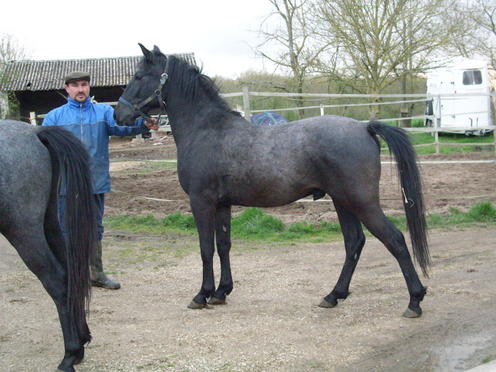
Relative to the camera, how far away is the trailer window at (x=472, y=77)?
20203 mm

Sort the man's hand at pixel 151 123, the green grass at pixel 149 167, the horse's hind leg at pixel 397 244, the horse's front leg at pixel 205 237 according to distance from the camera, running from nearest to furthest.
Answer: the horse's hind leg at pixel 397 244 < the horse's front leg at pixel 205 237 < the man's hand at pixel 151 123 < the green grass at pixel 149 167

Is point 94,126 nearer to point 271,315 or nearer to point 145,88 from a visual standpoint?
point 145,88

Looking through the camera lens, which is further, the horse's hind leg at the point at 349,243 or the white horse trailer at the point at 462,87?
the white horse trailer at the point at 462,87

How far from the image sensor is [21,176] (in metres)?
3.04

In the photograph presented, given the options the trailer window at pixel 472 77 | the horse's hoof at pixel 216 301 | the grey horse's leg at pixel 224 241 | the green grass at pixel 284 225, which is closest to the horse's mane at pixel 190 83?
the grey horse's leg at pixel 224 241

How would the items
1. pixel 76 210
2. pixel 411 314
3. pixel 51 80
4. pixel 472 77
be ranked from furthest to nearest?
pixel 51 80, pixel 472 77, pixel 411 314, pixel 76 210

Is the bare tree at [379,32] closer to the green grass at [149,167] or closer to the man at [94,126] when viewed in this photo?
the green grass at [149,167]

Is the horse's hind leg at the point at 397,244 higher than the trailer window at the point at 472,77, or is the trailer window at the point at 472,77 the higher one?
the trailer window at the point at 472,77

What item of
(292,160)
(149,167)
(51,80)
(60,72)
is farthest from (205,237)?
(60,72)

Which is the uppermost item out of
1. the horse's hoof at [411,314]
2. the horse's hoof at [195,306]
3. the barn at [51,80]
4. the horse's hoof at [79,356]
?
the barn at [51,80]

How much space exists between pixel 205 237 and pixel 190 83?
139 cm

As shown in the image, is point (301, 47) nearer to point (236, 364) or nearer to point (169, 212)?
point (169, 212)

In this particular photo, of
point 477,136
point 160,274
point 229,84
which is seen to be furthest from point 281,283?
point 229,84

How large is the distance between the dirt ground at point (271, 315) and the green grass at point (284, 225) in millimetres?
324
